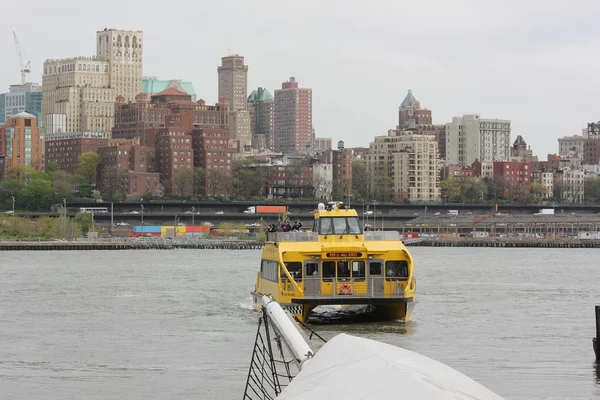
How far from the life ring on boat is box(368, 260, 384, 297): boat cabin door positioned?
721 mm

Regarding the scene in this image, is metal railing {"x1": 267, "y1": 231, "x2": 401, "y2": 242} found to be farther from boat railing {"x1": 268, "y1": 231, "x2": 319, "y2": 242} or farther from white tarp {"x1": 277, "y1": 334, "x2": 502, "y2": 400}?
white tarp {"x1": 277, "y1": 334, "x2": 502, "y2": 400}

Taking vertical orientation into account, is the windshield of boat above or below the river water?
above

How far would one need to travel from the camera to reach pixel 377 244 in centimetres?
4128

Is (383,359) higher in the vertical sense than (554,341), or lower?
higher

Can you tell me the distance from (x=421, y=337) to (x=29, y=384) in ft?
47.4

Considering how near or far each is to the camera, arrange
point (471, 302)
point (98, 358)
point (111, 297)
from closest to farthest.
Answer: point (98, 358) → point (471, 302) → point (111, 297)

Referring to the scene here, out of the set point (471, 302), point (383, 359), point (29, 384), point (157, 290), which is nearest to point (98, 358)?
point (29, 384)

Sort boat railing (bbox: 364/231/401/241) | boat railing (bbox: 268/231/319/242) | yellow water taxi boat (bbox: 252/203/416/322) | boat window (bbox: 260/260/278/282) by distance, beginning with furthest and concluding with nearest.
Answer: boat railing (bbox: 364/231/401/241) < boat window (bbox: 260/260/278/282) < boat railing (bbox: 268/231/319/242) < yellow water taxi boat (bbox: 252/203/416/322)

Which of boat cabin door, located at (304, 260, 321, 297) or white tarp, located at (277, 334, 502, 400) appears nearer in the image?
white tarp, located at (277, 334, 502, 400)

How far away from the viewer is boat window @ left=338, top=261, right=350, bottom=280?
1602 inches

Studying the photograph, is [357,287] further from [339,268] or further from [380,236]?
[380,236]

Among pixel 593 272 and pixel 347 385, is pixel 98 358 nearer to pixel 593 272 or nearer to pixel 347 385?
pixel 347 385

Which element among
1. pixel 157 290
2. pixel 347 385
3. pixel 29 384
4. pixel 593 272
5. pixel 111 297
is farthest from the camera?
pixel 593 272

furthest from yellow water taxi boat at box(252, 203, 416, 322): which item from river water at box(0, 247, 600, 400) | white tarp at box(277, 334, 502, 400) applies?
white tarp at box(277, 334, 502, 400)
